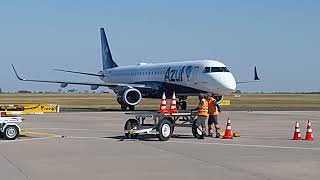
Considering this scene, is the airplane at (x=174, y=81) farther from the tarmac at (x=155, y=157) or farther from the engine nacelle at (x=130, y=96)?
the tarmac at (x=155, y=157)

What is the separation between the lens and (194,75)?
135ft

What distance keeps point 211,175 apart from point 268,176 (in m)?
1.05

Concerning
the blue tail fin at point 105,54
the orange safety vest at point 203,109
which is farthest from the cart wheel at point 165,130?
the blue tail fin at point 105,54

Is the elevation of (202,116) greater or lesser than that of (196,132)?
greater

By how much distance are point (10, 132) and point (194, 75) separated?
75.1 feet

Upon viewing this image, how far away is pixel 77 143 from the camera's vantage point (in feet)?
60.2

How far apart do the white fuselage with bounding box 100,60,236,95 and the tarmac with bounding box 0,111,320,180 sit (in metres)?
18.5

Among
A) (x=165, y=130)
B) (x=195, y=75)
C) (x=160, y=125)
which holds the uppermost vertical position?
(x=195, y=75)

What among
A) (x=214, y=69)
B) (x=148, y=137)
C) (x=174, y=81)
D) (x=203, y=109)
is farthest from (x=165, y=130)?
(x=174, y=81)

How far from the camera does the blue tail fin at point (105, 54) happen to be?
195ft

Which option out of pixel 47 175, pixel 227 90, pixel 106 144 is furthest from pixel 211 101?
pixel 227 90

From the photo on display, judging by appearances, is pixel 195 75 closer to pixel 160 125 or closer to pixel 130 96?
pixel 130 96

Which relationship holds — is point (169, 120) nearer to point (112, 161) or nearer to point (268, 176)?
point (112, 161)

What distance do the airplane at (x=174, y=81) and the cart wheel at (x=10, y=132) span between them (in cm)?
2181
